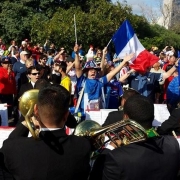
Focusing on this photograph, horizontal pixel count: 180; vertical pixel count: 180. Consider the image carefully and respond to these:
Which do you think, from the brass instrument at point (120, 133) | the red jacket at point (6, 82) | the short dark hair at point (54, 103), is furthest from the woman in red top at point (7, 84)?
the short dark hair at point (54, 103)

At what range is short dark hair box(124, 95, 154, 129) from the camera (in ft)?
9.13

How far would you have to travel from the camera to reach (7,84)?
27.1ft

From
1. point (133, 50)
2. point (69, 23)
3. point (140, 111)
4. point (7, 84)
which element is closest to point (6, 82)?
point (7, 84)

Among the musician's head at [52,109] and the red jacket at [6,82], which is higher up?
the musician's head at [52,109]

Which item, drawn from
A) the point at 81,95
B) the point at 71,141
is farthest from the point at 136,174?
the point at 81,95

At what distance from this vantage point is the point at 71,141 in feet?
8.09

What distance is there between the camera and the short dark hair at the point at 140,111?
278cm

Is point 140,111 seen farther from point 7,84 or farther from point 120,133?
point 7,84

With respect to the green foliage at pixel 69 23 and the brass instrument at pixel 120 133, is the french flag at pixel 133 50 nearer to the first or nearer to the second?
the brass instrument at pixel 120 133

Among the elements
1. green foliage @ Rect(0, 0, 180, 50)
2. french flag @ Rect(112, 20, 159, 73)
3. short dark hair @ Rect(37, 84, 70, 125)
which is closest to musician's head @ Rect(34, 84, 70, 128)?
short dark hair @ Rect(37, 84, 70, 125)

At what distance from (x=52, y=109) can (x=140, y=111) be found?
2.22 ft

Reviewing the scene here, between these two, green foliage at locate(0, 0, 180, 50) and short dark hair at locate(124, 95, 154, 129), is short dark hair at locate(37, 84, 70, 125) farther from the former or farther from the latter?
green foliage at locate(0, 0, 180, 50)

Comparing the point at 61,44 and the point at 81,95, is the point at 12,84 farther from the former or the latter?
the point at 61,44

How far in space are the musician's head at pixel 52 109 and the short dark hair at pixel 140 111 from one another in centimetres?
53
